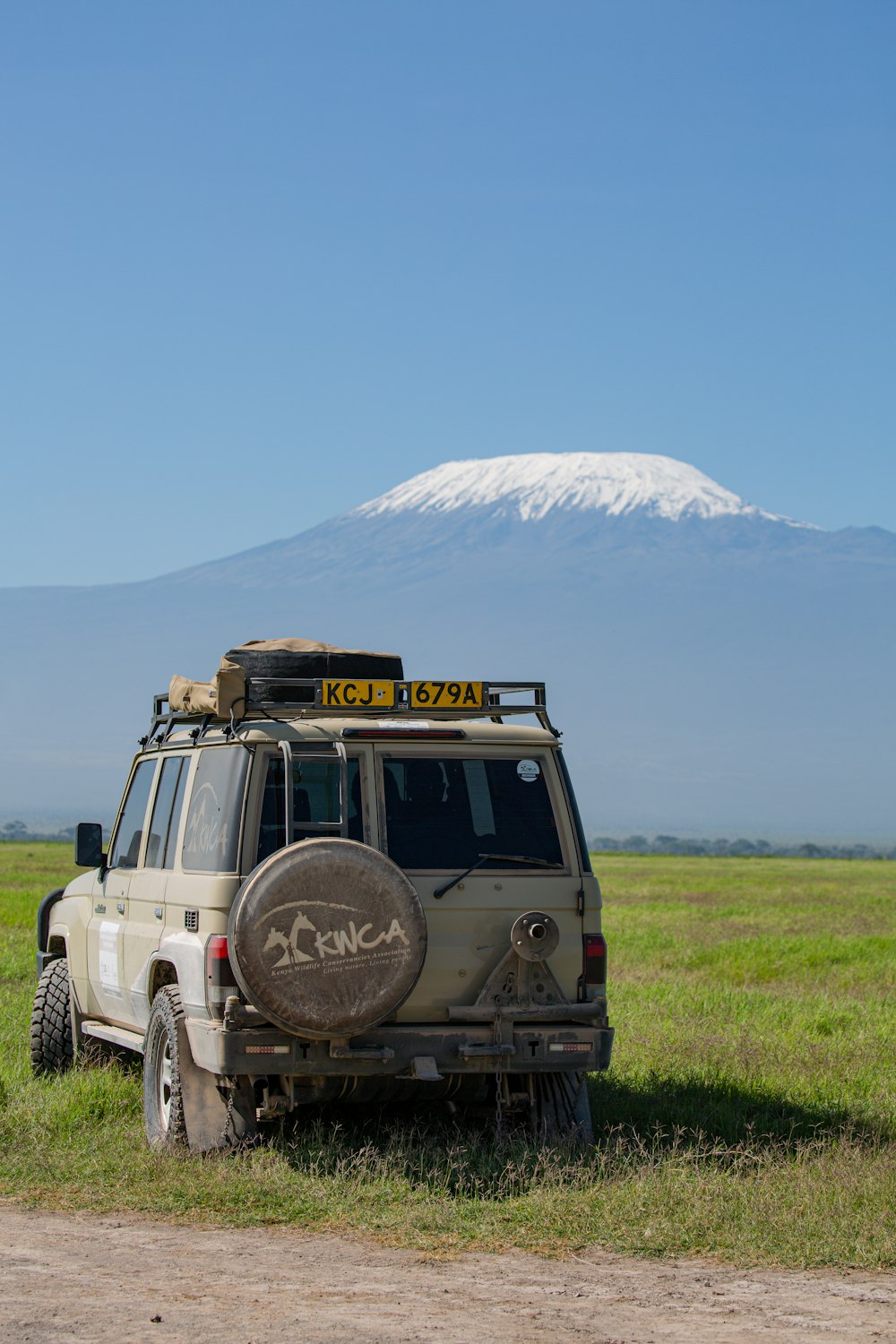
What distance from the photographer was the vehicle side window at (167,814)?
958cm

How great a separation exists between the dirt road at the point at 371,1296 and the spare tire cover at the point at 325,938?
3.62ft

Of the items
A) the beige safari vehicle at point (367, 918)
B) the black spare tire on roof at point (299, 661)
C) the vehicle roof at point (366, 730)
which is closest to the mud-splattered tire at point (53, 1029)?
the beige safari vehicle at point (367, 918)

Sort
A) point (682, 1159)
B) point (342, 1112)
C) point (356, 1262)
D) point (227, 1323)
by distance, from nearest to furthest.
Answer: point (227, 1323)
point (356, 1262)
point (682, 1159)
point (342, 1112)

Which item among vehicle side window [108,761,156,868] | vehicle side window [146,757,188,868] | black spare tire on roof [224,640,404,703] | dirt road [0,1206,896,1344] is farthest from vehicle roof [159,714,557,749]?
dirt road [0,1206,896,1344]

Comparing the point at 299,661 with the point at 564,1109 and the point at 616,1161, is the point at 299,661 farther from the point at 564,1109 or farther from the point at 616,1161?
the point at 616,1161

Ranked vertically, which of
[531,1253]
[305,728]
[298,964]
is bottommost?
[531,1253]

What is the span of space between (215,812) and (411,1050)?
161cm

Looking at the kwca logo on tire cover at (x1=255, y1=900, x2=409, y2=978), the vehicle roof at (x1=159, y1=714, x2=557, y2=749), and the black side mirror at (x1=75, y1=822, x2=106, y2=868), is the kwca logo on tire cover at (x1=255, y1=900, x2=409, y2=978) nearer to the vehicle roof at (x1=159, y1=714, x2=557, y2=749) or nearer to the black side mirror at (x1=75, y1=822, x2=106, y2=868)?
the vehicle roof at (x1=159, y1=714, x2=557, y2=749)

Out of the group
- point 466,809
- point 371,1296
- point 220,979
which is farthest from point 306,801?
point 371,1296

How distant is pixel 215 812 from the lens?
8938 mm

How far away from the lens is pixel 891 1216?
7688 mm

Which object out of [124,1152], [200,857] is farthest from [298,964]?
[124,1152]

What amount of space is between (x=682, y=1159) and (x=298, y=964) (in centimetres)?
226

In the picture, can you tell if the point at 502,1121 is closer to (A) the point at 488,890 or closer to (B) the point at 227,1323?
(A) the point at 488,890
